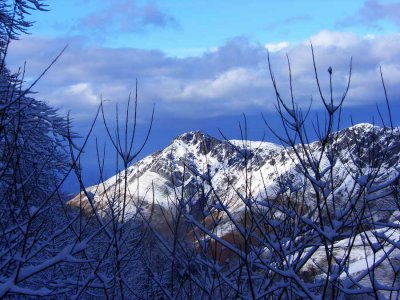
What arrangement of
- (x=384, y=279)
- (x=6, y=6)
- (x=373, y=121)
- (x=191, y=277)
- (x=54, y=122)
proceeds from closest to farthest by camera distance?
(x=191, y=277), (x=373, y=121), (x=6, y=6), (x=54, y=122), (x=384, y=279)

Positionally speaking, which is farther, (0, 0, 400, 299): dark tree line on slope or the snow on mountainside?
the snow on mountainside

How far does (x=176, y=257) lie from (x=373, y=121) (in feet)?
6.27

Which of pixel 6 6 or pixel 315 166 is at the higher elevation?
pixel 6 6

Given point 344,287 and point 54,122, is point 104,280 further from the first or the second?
point 54,122

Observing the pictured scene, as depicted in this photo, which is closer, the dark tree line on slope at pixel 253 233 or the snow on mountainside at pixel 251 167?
the dark tree line on slope at pixel 253 233

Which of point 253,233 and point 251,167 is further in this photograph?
point 251,167

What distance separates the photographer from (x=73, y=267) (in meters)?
10.3

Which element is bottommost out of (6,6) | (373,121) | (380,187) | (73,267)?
(73,267)

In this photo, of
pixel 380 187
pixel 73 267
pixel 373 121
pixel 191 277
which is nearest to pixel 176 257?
pixel 191 277

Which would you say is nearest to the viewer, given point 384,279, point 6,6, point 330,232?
point 330,232

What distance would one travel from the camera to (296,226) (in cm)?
361

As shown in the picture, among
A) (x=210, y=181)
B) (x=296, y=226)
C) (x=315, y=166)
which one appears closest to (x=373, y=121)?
(x=296, y=226)

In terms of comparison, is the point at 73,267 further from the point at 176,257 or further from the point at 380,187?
the point at 380,187

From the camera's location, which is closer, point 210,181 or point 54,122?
point 210,181
